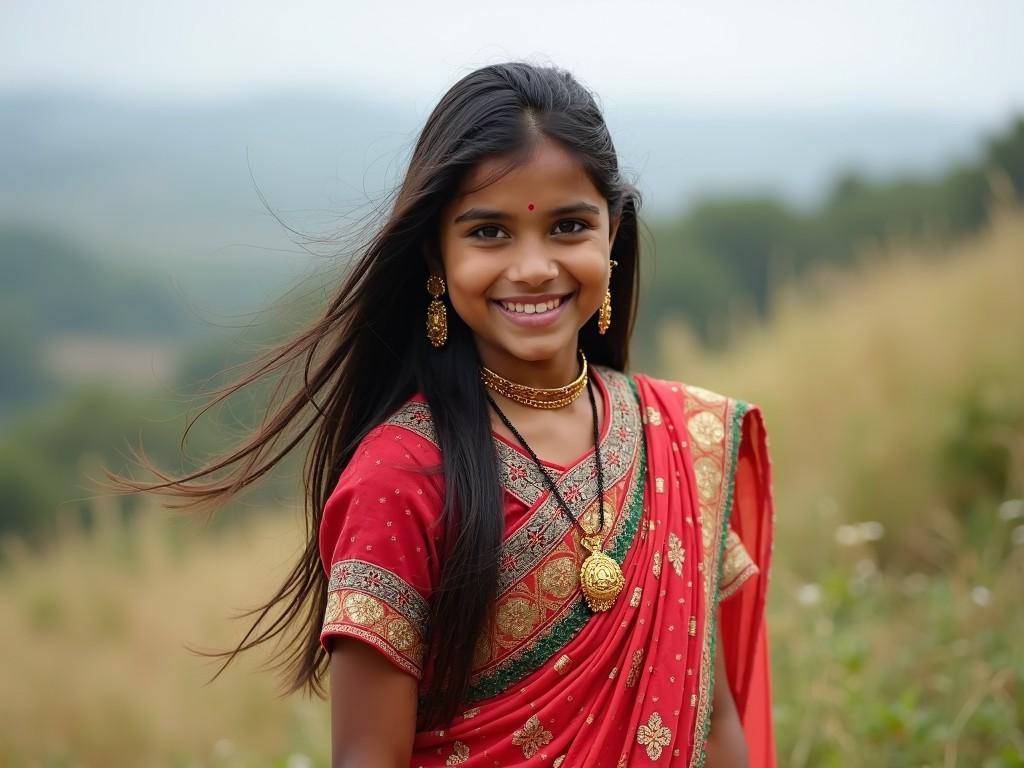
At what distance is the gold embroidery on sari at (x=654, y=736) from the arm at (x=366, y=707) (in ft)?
1.50

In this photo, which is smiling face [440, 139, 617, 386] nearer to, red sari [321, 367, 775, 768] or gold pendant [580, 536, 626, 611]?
red sari [321, 367, 775, 768]

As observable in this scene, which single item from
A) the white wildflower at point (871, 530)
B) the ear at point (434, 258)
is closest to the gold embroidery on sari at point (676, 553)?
the ear at point (434, 258)

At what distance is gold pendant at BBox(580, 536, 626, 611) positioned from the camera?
2.19m

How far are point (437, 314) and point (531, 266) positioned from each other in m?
0.27

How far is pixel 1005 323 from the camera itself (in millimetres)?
6090

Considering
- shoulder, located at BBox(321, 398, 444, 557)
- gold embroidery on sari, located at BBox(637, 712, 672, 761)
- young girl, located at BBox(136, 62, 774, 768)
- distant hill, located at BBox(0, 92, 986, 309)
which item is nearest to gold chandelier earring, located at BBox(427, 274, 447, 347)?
young girl, located at BBox(136, 62, 774, 768)

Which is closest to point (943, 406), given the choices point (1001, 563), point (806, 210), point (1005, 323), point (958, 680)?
point (1005, 323)

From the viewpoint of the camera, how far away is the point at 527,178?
2.18 m

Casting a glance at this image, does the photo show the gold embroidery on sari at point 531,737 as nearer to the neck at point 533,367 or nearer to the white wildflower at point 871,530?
the neck at point 533,367

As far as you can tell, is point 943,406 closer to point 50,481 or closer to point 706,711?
point 706,711

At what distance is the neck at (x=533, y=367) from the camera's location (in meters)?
2.35

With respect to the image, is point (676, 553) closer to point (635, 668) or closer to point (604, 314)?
point (635, 668)

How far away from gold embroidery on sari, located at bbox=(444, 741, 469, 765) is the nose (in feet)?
2.88

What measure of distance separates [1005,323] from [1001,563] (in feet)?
5.90
